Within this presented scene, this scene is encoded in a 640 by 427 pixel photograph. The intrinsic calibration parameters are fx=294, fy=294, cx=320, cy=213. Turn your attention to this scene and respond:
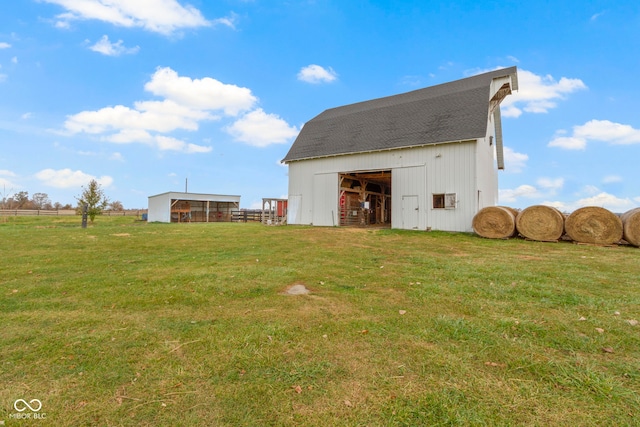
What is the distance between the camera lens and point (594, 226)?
33.4ft

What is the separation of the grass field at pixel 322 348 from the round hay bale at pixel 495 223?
5774mm

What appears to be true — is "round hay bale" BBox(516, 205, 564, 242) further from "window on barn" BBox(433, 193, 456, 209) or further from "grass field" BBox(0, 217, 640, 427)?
"grass field" BBox(0, 217, 640, 427)

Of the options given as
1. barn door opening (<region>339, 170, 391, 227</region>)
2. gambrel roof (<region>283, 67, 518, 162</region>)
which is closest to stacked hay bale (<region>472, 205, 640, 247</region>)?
gambrel roof (<region>283, 67, 518, 162</region>)

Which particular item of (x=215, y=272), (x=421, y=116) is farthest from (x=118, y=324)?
(x=421, y=116)

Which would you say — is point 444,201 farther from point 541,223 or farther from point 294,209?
point 294,209

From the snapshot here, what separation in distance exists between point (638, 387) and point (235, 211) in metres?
34.8

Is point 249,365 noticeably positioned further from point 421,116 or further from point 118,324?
point 421,116

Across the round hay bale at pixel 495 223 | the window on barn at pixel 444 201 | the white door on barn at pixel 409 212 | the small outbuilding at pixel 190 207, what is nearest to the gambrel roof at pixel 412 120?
the window on barn at pixel 444 201

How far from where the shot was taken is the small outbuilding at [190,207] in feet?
98.7

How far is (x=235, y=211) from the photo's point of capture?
3469cm

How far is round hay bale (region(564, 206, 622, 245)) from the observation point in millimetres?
9906

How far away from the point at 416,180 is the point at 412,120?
4.06m

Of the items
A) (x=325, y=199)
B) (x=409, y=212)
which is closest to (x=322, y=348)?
(x=409, y=212)

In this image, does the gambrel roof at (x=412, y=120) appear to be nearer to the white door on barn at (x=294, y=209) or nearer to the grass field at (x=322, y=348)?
the white door on barn at (x=294, y=209)
